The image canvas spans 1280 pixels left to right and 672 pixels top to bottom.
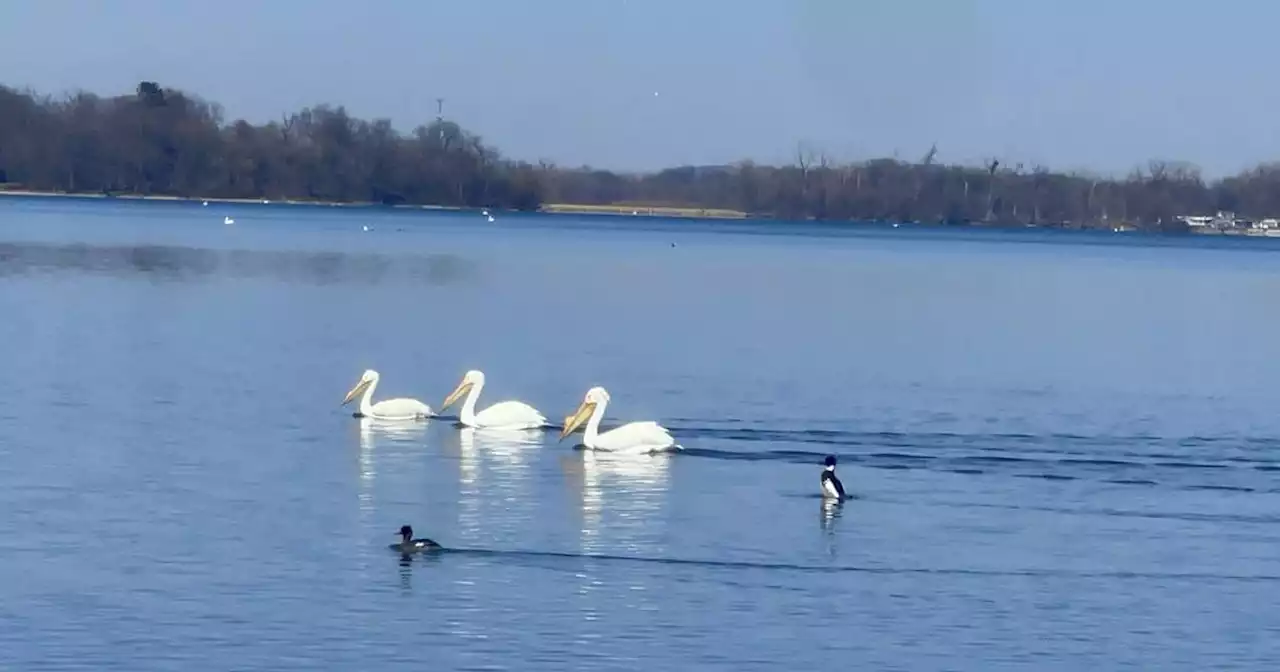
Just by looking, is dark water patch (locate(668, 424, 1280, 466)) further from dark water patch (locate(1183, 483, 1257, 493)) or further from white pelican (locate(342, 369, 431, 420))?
white pelican (locate(342, 369, 431, 420))

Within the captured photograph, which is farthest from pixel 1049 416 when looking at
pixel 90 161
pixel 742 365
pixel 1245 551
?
pixel 90 161

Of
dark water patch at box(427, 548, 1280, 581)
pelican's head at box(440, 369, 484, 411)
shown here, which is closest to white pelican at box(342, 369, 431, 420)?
pelican's head at box(440, 369, 484, 411)

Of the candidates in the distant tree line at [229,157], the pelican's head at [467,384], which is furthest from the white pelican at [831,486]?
the distant tree line at [229,157]

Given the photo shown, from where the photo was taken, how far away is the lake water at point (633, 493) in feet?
44.5

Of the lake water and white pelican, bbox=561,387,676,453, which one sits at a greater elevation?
white pelican, bbox=561,387,676,453

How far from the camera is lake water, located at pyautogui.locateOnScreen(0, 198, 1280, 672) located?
A: 44.5 ft

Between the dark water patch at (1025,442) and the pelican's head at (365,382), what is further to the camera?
the pelican's head at (365,382)

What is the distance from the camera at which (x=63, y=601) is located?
13742mm

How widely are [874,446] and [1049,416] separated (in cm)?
413

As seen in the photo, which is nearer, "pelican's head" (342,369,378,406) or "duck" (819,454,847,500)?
"duck" (819,454,847,500)

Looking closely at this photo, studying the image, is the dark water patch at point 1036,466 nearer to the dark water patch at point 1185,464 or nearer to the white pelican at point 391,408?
the dark water patch at point 1185,464

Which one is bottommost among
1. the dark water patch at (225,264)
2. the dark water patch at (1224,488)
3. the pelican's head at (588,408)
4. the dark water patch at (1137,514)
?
the dark water patch at (1224,488)

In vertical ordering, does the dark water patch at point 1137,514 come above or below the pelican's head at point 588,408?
below

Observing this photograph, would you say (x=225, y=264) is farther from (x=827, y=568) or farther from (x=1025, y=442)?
(x=827, y=568)
